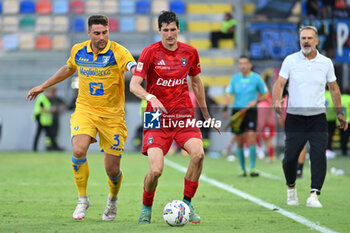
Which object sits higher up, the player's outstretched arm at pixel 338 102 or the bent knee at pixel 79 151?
the player's outstretched arm at pixel 338 102

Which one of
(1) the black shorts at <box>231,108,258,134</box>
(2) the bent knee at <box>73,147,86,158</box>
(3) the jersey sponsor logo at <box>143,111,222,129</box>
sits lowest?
(1) the black shorts at <box>231,108,258,134</box>

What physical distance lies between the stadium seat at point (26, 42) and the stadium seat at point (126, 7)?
10.4 ft

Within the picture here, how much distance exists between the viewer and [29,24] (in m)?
26.0

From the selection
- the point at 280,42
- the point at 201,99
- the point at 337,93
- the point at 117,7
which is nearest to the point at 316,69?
the point at 337,93

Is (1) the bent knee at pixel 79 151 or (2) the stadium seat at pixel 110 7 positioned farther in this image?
(2) the stadium seat at pixel 110 7

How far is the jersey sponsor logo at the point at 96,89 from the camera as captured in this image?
27.2 ft

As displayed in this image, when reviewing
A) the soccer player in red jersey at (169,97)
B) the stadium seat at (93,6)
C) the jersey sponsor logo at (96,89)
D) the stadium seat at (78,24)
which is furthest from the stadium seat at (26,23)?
the soccer player in red jersey at (169,97)

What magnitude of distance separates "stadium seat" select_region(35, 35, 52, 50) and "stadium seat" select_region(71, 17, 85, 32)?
986mm

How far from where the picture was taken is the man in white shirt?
9.53 metres

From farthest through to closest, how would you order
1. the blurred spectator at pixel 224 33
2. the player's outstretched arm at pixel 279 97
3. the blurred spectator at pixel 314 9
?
the blurred spectator at pixel 224 33
the blurred spectator at pixel 314 9
the player's outstretched arm at pixel 279 97

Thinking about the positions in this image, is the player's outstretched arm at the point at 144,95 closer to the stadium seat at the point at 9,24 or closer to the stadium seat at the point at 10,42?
the stadium seat at the point at 10,42

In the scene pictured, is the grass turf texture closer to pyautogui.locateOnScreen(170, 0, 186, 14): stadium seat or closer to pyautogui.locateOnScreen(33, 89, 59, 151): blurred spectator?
pyautogui.locateOnScreen(33, 89, 59, 151): blurred spectator

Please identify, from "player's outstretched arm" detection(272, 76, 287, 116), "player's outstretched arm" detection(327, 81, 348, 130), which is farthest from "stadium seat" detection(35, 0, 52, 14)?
"player's outstretched arm" detection(327, 81, 348, 130)

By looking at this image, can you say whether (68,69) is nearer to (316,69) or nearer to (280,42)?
(316,69)
